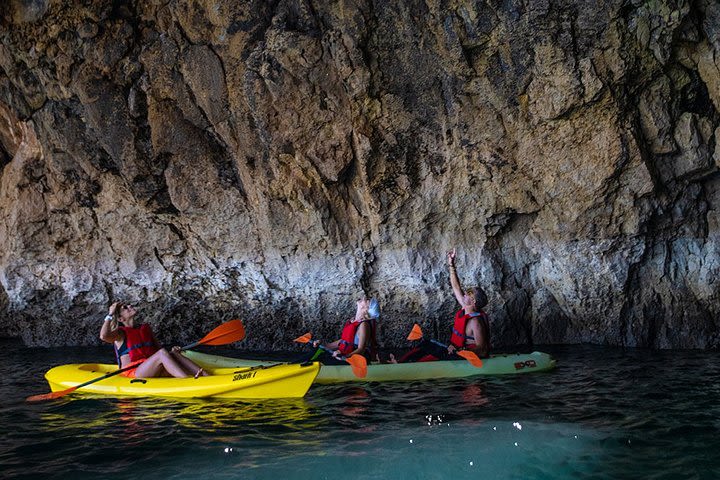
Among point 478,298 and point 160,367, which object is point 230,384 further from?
point 478,298

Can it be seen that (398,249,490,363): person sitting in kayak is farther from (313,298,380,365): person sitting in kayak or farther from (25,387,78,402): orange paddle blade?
(25,387,78,402): orange paddle blade

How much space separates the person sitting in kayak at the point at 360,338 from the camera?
6.73m

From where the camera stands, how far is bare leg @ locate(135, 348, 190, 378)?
6.08 metres

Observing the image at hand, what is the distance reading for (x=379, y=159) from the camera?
8.20 metres

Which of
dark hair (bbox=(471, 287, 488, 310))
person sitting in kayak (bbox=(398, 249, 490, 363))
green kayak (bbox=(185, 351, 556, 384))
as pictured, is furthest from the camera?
dark hair (bbox=(471, 287, 488, 310))

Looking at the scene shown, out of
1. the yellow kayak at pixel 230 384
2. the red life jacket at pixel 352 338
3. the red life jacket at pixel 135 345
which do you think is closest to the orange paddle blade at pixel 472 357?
the red life jacket at pixel 352 338

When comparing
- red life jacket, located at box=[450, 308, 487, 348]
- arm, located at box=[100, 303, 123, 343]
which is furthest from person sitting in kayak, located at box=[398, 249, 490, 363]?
arm, located at box=[100, 303, 123, 343]

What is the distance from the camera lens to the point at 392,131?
317 inches

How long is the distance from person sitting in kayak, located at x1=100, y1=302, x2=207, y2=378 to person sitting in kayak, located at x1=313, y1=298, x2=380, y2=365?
1.30 metres

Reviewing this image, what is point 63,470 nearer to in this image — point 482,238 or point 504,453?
point 504,453

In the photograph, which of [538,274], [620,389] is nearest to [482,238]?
[538,274]

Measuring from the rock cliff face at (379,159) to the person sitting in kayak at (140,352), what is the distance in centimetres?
294

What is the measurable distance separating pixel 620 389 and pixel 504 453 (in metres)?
2.34

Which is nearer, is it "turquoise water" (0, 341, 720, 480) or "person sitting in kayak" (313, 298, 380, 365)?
"turquoise water" (0, 341, 720, 480)
